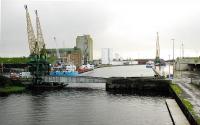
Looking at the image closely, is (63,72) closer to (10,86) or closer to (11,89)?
(10,86)

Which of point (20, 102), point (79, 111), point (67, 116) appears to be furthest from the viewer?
point (20, 102)

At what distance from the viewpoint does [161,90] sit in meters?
86.6

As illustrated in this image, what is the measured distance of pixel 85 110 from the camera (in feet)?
191

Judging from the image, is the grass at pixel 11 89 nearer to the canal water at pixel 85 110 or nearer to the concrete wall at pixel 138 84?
the canal water at pixel 85 110

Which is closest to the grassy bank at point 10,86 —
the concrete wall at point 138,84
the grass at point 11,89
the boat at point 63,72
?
the grass at point 11,89

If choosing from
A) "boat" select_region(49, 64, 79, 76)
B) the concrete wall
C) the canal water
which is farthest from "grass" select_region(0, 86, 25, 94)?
"boat" select_region(49, 64, 79, 76)

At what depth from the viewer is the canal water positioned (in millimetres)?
48875

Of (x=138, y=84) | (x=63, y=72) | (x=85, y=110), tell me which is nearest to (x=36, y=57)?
(x=63, y=72)

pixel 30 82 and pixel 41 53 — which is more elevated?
pixel 41 53

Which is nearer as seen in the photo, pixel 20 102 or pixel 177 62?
pixel 20 102

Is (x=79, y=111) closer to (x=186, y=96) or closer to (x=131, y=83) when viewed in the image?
(x=186, y=96)

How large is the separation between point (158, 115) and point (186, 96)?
820 cm

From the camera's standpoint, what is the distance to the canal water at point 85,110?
1924 inches

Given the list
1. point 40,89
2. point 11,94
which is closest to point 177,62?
point 40,89
